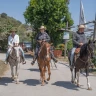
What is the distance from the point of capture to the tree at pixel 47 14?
33406 millimetres

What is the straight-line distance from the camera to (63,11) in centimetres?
3481

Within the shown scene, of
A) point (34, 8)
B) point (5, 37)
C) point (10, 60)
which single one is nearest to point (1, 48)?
point (5, 37)

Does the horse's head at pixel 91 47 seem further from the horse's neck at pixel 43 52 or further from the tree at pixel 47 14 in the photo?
the tree at pixel 47 14

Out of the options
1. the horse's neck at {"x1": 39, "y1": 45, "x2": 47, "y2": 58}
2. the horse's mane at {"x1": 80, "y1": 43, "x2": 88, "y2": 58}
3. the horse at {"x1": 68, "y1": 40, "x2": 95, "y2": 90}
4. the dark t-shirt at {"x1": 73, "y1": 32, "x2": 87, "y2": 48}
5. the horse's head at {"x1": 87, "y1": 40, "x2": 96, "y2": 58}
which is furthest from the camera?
the dark t-shirt at {"x1": 73, "y1": 32, "x2": 87, "y2": 48}

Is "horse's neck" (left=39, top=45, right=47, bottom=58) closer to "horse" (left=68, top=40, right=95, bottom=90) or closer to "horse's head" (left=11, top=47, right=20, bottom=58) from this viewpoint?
"horse's head" (left=11, top=47, right=20, bottom=58)

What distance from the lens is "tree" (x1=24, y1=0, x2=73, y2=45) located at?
33.4m

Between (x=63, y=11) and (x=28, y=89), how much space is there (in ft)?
78.3

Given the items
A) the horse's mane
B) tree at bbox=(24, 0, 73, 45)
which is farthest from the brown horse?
tree at bbox=(24, 0, 73, 45)

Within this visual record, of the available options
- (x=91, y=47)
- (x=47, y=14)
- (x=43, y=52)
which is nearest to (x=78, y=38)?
(x=91, y=47)

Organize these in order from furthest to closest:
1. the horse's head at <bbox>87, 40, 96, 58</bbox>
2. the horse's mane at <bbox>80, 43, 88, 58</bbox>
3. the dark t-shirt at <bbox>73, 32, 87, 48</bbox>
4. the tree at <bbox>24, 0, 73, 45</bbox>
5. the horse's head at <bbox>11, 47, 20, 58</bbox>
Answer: the tree at <bbox>24, 0, 73, 45</bbox> < the horse's head at <bbox>11, 47, 20, 58</bbox> < the dark t-shirt at <bbox>73, 32, 87, 48</bbox> < the horse's mane at <bbox>80, 43, 88, 58</bbox> < the horse's head at <bbox>87, 40, 96, 58</bbox>

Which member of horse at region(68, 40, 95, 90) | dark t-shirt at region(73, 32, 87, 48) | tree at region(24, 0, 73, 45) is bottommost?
horse at region(68, 40, 95, 90)

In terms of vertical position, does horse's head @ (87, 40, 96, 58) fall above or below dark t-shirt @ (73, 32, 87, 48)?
below

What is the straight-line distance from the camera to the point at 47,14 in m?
33.7

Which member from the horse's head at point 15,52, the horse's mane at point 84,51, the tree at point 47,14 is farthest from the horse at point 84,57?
the tree at point 47,14
